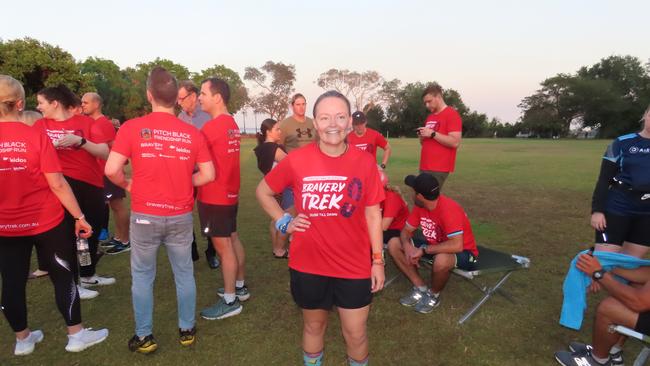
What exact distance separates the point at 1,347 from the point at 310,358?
3166 mm

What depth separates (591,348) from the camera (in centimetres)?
330

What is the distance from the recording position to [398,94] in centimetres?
8556

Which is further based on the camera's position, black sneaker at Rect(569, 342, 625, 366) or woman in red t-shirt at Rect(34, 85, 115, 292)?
woman in red t-shirt at Rect(34, 85, 115, 292)

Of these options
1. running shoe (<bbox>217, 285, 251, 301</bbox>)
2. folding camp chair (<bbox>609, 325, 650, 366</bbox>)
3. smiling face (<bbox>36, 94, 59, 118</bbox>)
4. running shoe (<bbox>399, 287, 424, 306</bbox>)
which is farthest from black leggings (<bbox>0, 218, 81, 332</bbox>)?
folding camp chair (<bbox>609, 325, 650, 366</bbox>)

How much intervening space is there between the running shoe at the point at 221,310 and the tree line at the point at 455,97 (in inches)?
2362

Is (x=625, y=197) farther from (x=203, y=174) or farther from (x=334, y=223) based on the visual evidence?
(x=203, y=174)

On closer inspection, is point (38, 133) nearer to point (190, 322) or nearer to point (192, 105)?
point (190, 322)

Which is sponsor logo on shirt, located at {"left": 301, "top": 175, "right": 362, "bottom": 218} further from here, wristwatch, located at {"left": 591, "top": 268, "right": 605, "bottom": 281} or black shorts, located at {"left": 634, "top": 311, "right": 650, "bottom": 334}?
black shorts, located at {"left": 634, "top": 311, "right": 650, "bottom": 334}

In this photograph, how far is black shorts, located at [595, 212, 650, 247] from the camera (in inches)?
151

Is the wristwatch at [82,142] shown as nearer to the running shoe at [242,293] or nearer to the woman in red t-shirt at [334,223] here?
the running shoe at [242,293]

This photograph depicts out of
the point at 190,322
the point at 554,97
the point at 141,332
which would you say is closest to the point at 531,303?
the point at 190,322

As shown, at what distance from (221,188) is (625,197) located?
13.9 feet

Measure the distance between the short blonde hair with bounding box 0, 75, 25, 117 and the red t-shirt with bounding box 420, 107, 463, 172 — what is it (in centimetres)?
519

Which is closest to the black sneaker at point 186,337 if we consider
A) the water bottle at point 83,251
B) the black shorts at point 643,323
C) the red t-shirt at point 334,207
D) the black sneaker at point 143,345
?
the black sneaker at point 143,345
